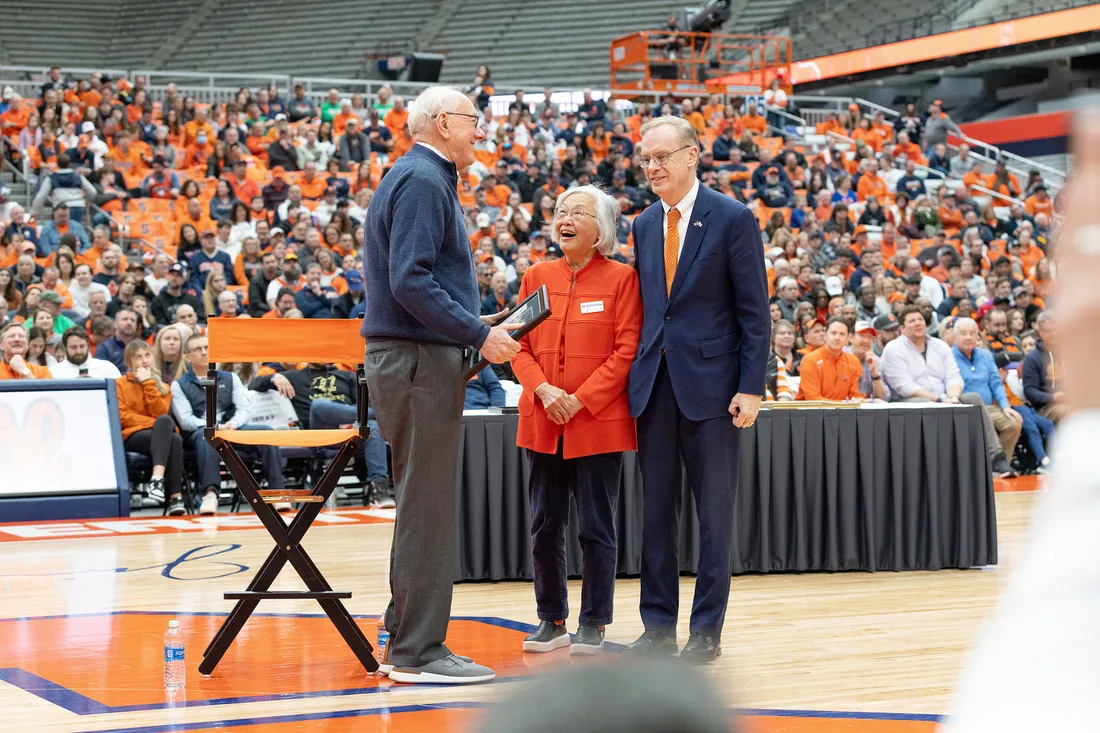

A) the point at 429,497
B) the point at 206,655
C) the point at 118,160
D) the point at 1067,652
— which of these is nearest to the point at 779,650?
the point at 429,497

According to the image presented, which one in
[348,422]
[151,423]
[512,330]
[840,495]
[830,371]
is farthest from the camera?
[348,422]

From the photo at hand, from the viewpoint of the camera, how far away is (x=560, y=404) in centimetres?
438

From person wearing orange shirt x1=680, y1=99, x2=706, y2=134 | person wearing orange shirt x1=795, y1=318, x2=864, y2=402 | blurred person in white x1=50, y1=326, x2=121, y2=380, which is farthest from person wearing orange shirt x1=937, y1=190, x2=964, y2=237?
blurred person in white x1=50, y1=326, x2=121, y2=380

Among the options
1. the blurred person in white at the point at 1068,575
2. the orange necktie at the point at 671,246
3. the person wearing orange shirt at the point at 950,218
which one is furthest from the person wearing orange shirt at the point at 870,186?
the blurred person in white at the point at 1068,575

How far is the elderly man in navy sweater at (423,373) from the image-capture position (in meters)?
3.90

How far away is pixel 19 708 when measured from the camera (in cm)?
376

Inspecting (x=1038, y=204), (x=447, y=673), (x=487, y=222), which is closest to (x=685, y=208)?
(x=447, y=673)

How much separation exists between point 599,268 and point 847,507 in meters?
2.49

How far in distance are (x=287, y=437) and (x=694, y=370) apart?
4.42 ft

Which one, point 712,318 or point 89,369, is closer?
point 712,318

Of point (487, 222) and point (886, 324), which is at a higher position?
point (487, 222)

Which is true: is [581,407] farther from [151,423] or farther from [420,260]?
[151,423]

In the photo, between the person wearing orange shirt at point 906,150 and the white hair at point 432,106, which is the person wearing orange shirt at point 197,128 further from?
the white hair at point 432,106

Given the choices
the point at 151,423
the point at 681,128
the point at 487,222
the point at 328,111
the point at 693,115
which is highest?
the point at 693,115
